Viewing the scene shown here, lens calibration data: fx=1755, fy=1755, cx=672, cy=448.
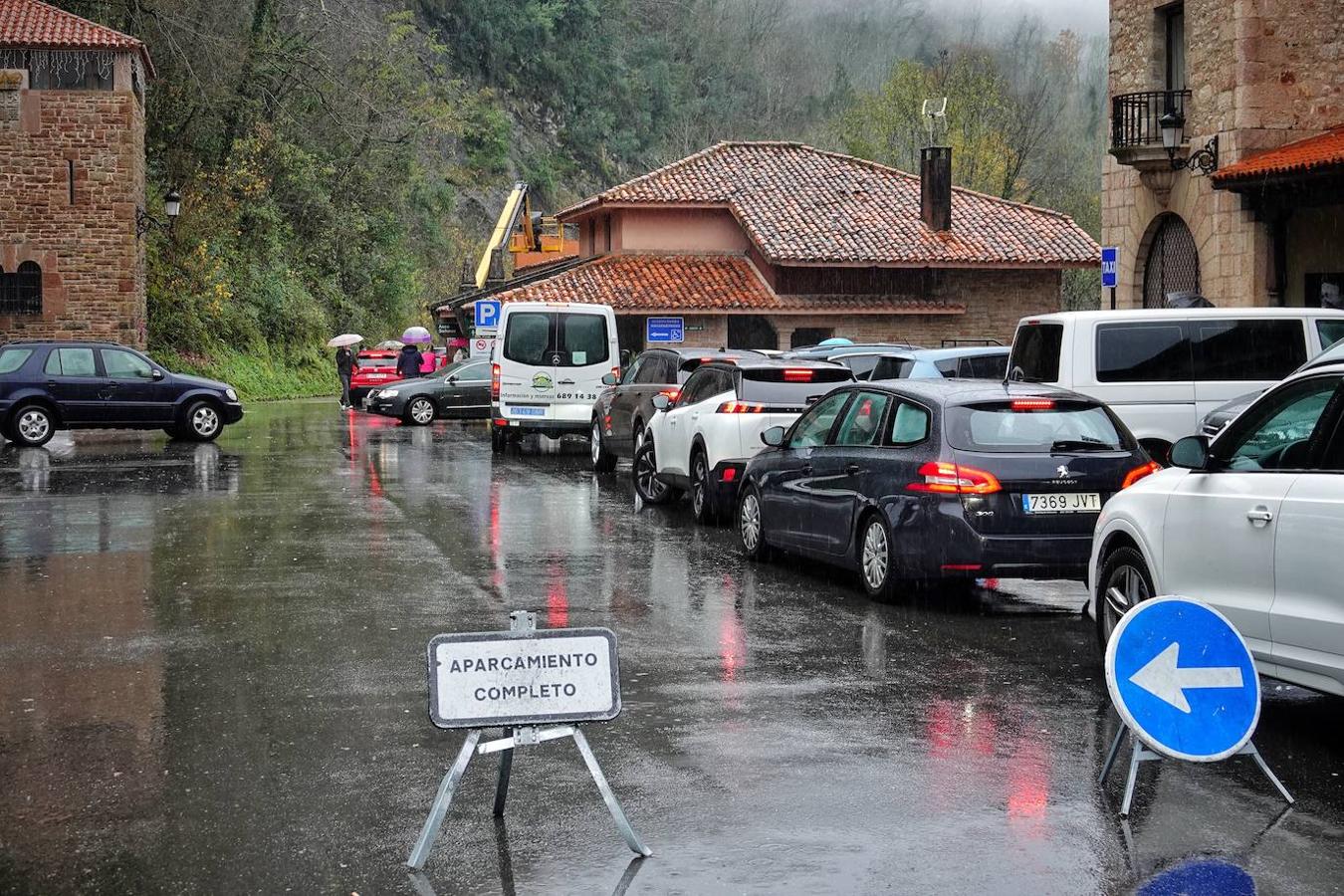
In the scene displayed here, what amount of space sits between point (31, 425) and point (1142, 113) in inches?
786

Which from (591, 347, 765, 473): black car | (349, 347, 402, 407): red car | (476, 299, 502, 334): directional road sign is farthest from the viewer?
(349, 347, 402, 407): red car

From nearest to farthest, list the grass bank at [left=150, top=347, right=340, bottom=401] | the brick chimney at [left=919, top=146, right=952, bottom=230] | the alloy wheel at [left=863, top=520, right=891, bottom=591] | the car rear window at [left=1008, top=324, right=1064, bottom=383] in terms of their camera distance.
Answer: the alloy wheel at [left=863, top=520, right=891, bottom=591]
the car rear window at [left=1008, top=324, right=1064, bottom=383]
the grass bank at [left=150, top=347, right=340, bottom=401]
the brick chimney at [left=919, top=146, right=952, bottom=230]

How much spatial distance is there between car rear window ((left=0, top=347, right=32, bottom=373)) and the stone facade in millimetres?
14751

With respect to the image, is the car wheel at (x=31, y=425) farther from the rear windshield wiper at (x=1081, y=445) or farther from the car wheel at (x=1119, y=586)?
the car wheel at (x=1119, y=586)

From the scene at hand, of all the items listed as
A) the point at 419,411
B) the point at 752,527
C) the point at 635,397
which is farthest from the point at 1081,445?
the point at 419,411

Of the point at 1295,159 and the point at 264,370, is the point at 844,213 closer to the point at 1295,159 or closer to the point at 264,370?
the point at 264,370

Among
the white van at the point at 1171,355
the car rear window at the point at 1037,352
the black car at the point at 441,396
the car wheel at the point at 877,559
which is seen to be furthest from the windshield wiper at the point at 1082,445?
the black car at the point at 441,396

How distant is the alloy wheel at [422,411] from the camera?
39.1 meters

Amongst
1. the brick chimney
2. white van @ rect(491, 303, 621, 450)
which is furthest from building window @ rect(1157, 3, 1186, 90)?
the brick chimney

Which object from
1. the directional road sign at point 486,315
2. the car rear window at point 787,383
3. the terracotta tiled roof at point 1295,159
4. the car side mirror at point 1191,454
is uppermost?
the terracotta tiled roof at point 1295,159

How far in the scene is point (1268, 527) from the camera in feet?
24.6

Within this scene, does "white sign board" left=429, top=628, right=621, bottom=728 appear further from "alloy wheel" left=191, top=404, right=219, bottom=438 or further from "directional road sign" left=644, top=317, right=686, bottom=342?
"directional road sign" left=644, top=317, right=686, bottom=342

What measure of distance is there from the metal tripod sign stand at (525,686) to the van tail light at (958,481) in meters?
5.78

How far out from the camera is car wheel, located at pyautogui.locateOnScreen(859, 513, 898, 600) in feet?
38.3
